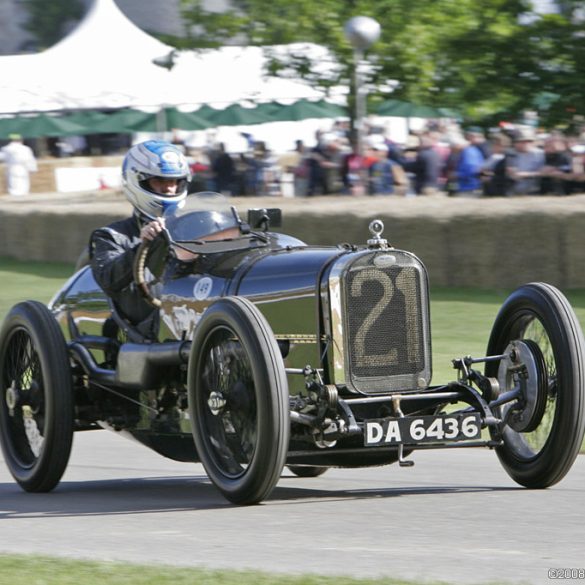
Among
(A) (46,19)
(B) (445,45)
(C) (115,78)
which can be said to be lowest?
(B) (445,45)

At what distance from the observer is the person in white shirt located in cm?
2961

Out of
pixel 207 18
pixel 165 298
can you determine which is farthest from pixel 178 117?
pixel 165 298

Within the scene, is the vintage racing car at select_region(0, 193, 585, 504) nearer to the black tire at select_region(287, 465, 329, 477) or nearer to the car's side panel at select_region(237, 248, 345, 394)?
the car's side panel at select_region(237, 248, 345, 394)

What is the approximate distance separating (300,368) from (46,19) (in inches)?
2571

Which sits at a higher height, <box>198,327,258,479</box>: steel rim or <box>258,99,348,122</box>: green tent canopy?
<box>258,99,348,122</box>: green tent canopy

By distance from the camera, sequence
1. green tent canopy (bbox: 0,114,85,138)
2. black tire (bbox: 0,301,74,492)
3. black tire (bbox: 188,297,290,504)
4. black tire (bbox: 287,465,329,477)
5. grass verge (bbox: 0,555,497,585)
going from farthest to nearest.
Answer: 1. green tent canopy (bbox: 0,114,85,138)
2. black tire (bbox: 287,465,329,477)
3. black tire (bbox: 0,301,74,492)
4. black tire (bbox: 188,297,290,504)
5. grass verge (bbox: 0,555,497,585)

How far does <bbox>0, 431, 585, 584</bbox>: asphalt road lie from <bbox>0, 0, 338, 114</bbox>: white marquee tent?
75.1ft

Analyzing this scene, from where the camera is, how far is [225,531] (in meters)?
5.77

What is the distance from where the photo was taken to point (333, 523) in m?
5.89

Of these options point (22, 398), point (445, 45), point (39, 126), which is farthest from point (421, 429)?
A: point (39, 126)

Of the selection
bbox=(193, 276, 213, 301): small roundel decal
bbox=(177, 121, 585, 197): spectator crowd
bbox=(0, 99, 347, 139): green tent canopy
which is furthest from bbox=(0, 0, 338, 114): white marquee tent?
bbox=(193, 276, 213, 301): small roundel decal

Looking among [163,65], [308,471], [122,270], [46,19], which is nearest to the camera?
[122,270]

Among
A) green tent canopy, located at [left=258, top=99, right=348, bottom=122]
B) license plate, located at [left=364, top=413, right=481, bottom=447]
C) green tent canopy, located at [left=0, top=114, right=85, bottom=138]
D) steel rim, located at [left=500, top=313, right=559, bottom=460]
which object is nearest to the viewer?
license plate, located at [left=364, top=413, right=481, bottom=447]

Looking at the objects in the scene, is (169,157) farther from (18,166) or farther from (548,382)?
(18,166)
